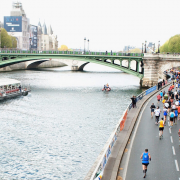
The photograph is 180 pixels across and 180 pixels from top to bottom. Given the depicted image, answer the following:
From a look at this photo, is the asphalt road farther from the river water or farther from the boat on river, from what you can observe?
the boat on river

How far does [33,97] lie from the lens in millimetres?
58188

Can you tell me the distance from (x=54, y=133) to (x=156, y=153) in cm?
1335

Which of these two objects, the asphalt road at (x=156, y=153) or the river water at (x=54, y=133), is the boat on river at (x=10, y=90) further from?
the asphalt road at (x=156, y=153)

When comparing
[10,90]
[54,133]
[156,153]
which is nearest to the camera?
[156,153]

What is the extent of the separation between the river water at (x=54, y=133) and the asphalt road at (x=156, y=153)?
3.70 metres

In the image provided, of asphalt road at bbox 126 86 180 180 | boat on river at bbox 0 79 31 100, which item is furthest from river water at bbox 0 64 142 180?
asphalt road at bbox 126 86 180 180

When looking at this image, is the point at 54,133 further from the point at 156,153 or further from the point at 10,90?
the point at 10,90

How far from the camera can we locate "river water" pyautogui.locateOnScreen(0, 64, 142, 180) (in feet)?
77.8

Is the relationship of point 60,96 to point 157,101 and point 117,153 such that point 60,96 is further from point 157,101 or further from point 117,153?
point 117,153

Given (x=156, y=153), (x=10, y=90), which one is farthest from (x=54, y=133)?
(x=10, y=90)

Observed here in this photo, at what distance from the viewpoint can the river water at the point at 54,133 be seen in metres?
23.7

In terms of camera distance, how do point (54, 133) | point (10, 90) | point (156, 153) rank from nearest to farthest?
point (156, 153) < point (54, 133) < point (10, 90)

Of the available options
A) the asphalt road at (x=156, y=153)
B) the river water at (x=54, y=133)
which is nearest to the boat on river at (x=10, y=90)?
the river water at (x=54, y=133)

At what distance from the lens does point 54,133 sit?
32.9 m
